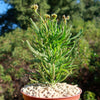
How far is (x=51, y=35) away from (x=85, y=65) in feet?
11.3

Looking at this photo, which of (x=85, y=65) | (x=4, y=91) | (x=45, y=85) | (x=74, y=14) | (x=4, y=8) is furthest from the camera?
(x=74, y=14)

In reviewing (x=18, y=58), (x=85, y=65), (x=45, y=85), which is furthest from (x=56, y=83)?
(x=18, y=58)

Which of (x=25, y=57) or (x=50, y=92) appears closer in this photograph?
(x=50, y=92)

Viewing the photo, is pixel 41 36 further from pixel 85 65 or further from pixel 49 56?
pixel 85 65

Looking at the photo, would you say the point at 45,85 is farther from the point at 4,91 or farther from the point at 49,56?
the point at 4,91

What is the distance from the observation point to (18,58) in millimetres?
5484

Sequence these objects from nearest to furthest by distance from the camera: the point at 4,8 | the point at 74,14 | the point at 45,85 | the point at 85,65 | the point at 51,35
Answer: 1. the point at 51,35
2. the point at 45,85
3. the point at 85,65
4. the point at 4,8
5. the point at 74,14

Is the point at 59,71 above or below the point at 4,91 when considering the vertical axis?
above

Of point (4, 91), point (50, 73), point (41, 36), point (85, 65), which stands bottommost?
point (4, 91)

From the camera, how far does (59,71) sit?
5.25 feet

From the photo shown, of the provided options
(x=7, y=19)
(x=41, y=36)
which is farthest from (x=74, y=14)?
(x=41, y=36)

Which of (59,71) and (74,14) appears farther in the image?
(74,14)

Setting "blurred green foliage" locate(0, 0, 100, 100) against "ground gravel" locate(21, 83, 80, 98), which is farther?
"blurred green foliage" locate(0, 0, 100, 100)

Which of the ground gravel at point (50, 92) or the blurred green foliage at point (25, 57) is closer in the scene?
the ground gravel at point (50, 92)
